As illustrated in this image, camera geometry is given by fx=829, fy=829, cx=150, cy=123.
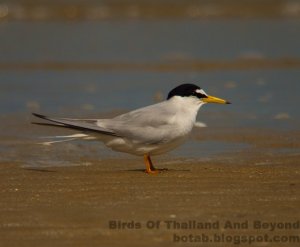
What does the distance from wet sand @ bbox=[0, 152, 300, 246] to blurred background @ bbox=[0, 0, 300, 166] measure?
1.23 meters

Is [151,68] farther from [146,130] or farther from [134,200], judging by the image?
[134,200]

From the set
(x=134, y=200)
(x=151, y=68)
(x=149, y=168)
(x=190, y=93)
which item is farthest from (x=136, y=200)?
(x=151, y=68)

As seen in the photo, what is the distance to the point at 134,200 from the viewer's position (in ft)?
16.4

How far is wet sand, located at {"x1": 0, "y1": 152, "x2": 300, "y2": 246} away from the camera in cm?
435

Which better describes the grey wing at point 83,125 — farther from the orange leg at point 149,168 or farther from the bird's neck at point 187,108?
the bird's neck at point 187,108

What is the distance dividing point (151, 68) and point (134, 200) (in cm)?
733

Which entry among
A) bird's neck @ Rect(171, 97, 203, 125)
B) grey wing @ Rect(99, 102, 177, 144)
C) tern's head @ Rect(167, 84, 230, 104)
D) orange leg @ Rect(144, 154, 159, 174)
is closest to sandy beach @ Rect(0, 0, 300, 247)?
orange leg @ Rect(144, 154, 159, 174)

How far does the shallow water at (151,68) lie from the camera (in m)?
8.90

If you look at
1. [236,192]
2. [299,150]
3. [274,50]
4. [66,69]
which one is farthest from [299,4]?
[236,192]

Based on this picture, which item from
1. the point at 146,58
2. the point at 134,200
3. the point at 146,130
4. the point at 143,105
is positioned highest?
the point at 146,58

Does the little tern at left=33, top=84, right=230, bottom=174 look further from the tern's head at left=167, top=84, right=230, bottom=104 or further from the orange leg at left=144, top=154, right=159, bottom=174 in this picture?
the tern's head at left=167, top=84, right=230, bottom=104

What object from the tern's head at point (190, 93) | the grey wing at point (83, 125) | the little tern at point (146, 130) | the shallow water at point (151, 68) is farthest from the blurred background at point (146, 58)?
the grey wing at point (83, 125)

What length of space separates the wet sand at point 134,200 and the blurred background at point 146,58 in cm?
123

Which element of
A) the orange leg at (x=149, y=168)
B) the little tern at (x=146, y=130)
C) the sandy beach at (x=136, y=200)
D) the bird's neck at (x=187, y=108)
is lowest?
the sandy beach at (x=136, y=200)
